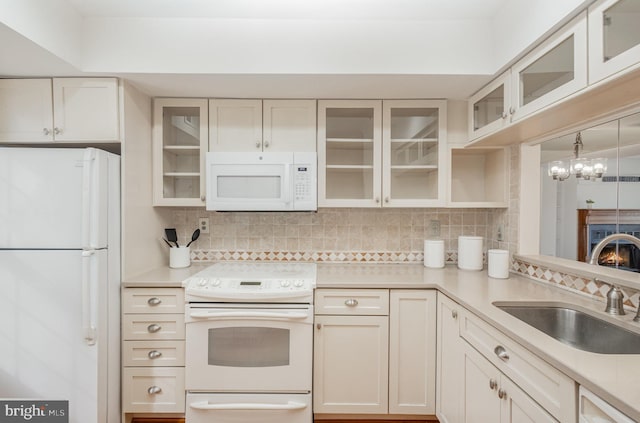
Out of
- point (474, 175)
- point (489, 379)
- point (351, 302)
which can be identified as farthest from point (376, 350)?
point (474, 175)

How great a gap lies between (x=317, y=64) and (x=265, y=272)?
1.33 metres

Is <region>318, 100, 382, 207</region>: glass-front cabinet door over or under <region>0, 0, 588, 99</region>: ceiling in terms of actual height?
under

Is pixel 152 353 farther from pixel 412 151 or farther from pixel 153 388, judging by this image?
pixel 412 151

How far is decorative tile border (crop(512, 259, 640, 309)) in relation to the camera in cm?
141

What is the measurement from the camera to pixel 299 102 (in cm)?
226

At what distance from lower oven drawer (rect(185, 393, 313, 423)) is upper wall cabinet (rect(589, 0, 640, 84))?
2029mm

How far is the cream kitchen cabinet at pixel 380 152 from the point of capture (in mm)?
2270

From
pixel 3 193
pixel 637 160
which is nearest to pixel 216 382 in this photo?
pixel 3 193

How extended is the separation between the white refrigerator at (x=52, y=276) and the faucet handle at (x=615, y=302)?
238 centimetres

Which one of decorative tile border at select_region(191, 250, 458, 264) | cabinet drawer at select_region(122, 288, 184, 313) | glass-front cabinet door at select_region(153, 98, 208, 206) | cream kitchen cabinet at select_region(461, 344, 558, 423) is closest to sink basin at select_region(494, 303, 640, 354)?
cream kitchen cabinet at select_region(461, 344, 558, 423)

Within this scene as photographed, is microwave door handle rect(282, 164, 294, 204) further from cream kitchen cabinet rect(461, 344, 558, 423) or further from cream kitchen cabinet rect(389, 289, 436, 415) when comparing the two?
cream kitchen cabinet rect(461, 344, 558, 423)

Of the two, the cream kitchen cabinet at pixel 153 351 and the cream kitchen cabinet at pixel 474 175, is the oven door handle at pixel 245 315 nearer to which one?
the cream kitchen cabinet at pixel 153 351

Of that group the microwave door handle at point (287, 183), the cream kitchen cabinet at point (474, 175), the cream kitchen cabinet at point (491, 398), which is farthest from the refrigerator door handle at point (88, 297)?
the cream kitchen cabinet at point (474, 175)

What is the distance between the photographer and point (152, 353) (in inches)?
76.1
